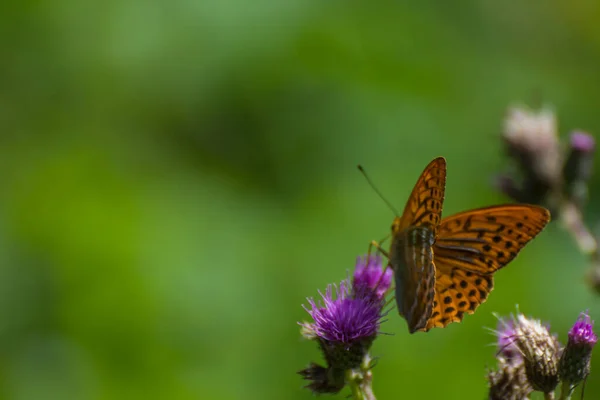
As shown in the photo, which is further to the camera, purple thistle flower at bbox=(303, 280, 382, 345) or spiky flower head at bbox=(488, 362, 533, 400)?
purple thistle flower at bbox=(303, 280, 382, 345)

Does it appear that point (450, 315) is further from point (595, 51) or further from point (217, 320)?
point (595, 51)

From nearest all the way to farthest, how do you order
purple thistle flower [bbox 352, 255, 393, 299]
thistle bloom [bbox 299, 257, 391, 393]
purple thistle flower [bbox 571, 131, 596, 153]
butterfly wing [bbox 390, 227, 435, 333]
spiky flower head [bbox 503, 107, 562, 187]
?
1. butterfly wing [bbox 390, 227, 435, 333]
2. thistle bloom [bbox 299, 257, 391, 393]
3. purple thistle flower [bbox 352, 255, 393, 299]
4. purple thistle flower [bbox 571, 131, 596, 153]
5. spiky flower head [bbox 503, 107, 562, 187]

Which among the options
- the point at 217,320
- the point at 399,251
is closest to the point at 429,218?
the point at 399,251

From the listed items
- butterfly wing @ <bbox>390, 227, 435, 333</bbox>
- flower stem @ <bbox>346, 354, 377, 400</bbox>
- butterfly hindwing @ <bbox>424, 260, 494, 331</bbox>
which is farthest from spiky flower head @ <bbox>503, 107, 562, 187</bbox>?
flower stem @ <bbox>346, 354, 377, 400</bbox>

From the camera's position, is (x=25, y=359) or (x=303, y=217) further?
(x=303, y=217)

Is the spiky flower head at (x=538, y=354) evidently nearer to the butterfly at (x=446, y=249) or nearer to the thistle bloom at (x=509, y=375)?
the thistle bloom at (x=509, y=375)

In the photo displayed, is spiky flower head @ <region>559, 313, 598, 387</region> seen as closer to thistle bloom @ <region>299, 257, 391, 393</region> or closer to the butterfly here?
the butterfly

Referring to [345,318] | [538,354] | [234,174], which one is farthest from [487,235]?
[234,174]
